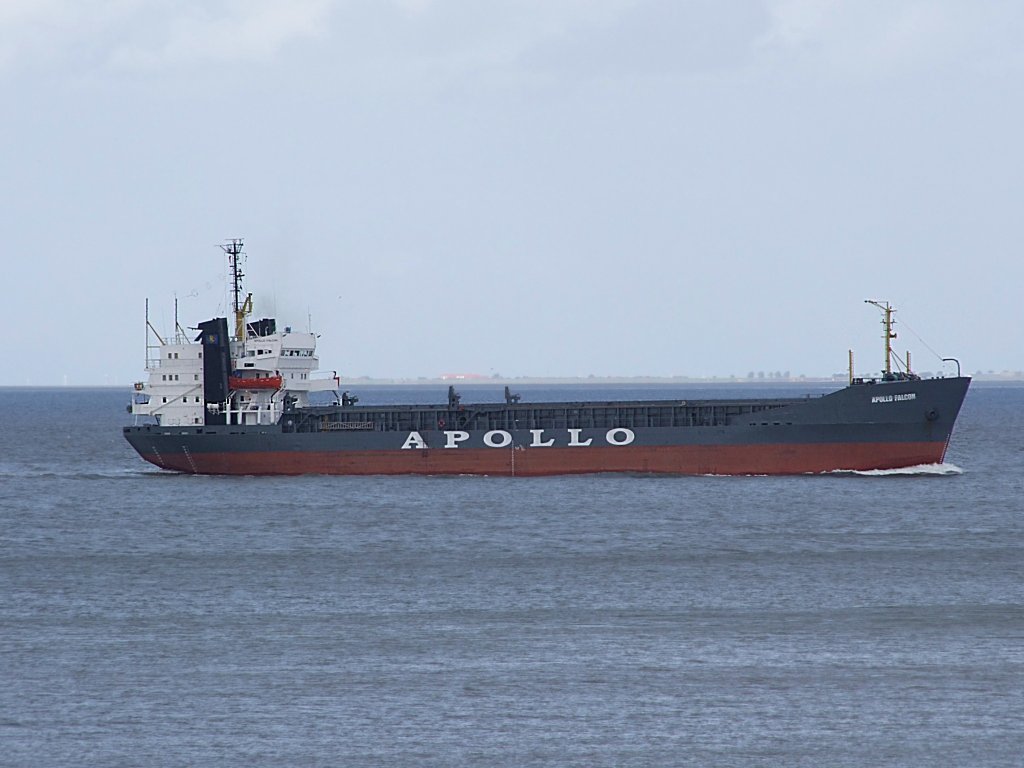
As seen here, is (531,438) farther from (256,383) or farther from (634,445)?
(256,383)

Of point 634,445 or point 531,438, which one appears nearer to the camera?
point 634,445

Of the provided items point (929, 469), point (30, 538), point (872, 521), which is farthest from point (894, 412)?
point (30, 538)

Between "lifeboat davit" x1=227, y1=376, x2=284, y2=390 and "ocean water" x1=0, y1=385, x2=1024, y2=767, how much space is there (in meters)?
8.53

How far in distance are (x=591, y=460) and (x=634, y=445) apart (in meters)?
1.84

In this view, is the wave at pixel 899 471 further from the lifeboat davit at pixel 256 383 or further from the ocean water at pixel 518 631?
the lifeboat davit at pixel 256 383

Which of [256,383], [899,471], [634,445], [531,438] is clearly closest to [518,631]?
[634,445]

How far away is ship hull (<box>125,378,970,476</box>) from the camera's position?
53.3 metres

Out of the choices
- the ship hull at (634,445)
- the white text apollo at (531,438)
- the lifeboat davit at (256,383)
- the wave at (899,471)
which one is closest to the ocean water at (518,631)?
the ship hull at (634,445)

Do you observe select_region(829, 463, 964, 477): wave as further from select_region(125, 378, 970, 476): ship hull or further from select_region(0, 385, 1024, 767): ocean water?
select_region(0, 385, 1024, 767): ocean water

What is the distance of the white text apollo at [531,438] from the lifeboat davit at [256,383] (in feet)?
20.1

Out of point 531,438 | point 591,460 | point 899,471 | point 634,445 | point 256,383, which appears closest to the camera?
point 899,471

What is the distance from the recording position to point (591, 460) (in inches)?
2191

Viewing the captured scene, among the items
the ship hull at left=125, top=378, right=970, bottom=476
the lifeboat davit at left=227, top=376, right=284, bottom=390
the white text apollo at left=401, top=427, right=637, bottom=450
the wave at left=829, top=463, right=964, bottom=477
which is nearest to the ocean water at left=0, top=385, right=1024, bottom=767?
the ship hull at left=125, top=378, right=970, bottom=476

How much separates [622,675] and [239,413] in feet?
120
